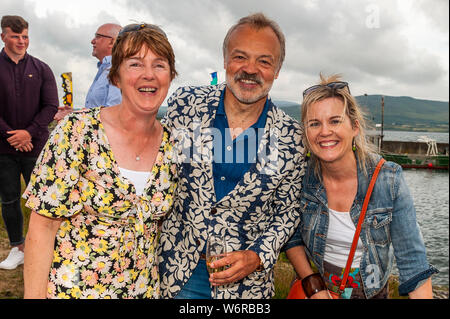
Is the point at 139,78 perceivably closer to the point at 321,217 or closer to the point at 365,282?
the point at 321,217

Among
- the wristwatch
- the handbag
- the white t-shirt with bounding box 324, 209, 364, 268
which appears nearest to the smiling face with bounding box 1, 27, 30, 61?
the wristwatch

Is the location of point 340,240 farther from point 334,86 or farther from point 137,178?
point 137,178

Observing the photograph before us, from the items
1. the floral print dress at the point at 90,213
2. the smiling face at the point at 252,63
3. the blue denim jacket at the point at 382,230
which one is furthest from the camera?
the smiling face at the point at 252,63

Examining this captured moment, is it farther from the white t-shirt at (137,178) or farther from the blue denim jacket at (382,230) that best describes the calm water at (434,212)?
the white t-shirt at (137,178)

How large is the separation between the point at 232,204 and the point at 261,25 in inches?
56.0

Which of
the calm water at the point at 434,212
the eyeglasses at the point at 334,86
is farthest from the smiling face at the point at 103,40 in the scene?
the calm water at the point at 434,212

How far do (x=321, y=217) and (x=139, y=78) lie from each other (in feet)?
5.31

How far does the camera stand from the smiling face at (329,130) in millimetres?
2572

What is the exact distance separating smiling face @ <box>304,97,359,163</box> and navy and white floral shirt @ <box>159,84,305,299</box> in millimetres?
128

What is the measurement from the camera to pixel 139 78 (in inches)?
88.8

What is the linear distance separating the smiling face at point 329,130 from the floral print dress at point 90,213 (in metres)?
1.24

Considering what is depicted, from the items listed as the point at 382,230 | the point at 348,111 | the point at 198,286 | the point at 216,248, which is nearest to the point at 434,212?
the point at 382,230

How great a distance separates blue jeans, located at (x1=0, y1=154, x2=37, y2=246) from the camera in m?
5.12
